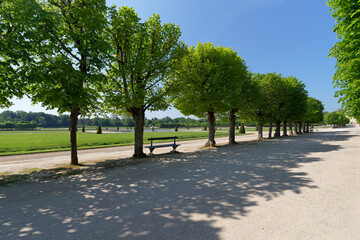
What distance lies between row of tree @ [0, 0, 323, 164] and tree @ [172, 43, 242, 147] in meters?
0.09

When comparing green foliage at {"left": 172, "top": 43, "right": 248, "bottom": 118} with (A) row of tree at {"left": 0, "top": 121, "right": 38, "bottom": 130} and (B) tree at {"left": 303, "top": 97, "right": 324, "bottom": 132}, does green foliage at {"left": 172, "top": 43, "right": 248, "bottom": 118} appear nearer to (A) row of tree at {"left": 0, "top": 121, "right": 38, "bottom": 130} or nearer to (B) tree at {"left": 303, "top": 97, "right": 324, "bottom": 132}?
(B) tree at {"left": 303, "top": 97, "right": 324, "bottom": 132}

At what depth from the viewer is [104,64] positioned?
9.88 metres

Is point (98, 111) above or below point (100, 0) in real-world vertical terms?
below

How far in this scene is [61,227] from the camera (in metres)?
3.76

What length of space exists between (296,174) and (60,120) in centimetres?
15558

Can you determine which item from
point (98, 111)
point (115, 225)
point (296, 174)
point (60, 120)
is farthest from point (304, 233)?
point (60, 120)

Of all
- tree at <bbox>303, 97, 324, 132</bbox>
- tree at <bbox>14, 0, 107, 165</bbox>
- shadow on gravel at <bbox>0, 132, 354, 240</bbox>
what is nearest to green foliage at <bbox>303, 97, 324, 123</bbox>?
tree at <bbox>303, 97, 324, 132</bbox>

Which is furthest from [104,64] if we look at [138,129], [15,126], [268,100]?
[15,126]

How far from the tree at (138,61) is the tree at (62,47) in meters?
1.18

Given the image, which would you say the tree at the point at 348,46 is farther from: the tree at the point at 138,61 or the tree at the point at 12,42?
the tree at the point at 12,42

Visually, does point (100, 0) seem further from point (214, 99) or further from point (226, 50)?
point (226, 50)

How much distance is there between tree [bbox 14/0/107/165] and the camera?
7578 millimetres

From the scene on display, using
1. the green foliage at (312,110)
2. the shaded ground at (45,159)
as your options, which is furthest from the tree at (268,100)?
the shaded ground at (45,159)

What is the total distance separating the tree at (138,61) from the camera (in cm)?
1071
